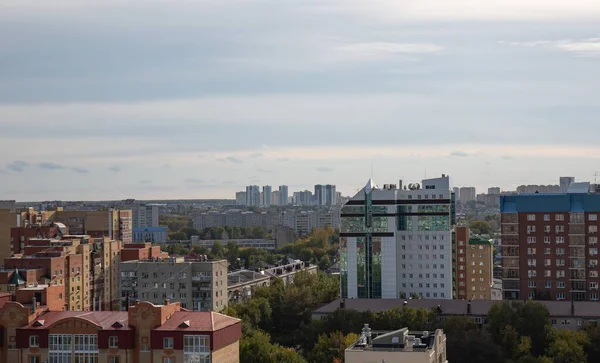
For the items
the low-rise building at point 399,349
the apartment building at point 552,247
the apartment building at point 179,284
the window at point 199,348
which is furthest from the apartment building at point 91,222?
the low-rise building at point 399,349

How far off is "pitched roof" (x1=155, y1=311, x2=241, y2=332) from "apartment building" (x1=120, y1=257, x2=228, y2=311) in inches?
1060

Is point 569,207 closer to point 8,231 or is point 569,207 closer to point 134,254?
point 134,254

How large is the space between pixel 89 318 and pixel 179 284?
2738 centimetres

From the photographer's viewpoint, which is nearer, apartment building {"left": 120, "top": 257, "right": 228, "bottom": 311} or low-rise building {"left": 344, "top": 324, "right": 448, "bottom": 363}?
low-rise building {"left": 344, "top": 324, "right": 448, "bottom": 363}

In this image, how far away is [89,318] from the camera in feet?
136

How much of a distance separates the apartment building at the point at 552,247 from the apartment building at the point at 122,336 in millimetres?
32348

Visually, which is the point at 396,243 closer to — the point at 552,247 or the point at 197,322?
the point at 552,247

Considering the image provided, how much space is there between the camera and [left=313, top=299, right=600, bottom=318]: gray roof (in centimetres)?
6056

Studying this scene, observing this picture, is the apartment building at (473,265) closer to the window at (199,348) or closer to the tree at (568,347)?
the tree at (568,347)

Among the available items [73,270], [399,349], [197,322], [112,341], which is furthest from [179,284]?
[399,349]

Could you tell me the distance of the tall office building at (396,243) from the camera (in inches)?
2948

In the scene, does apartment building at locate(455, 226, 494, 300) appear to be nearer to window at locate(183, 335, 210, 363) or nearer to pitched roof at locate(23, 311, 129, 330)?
pitched roof at locate(23, 311, 129, 330)

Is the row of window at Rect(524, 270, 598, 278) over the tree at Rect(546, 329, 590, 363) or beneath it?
over

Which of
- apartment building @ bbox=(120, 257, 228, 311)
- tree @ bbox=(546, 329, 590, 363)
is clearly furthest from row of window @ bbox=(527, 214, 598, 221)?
apartment building @ bbox=(120, 257, 228, 311)
